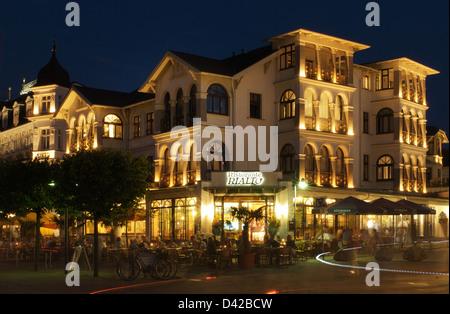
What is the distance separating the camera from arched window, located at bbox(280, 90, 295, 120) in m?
41.6

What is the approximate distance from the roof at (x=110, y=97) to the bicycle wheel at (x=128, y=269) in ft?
84.1

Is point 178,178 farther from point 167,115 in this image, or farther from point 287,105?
point 287,105

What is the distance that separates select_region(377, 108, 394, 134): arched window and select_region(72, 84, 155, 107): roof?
15.7 metres

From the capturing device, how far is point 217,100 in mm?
40438

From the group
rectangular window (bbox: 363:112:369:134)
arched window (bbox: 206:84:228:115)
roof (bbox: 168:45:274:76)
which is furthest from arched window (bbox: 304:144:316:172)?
rectangular window (bbox: 363:112:369:134)

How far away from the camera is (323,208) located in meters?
32.9

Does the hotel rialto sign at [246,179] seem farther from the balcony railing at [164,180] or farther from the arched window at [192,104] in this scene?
the balcony railing at [164,180]

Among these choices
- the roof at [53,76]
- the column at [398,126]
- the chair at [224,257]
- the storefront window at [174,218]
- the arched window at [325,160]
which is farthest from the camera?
the roof at [53,76]

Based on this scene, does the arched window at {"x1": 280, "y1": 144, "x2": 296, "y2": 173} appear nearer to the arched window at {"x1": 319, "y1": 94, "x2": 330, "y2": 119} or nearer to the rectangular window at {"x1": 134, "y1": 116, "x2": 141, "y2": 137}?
the arched window at {"x1": 319, "y1": 94, "x2": 330, "y2": 119}

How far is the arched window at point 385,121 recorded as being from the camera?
1869 inches

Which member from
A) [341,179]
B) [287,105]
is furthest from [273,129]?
[341,179]

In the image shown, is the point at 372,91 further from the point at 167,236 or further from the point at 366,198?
the point at 167,236

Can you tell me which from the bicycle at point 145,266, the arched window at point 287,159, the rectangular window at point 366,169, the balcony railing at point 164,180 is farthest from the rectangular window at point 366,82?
the bicycle at point 145,266
